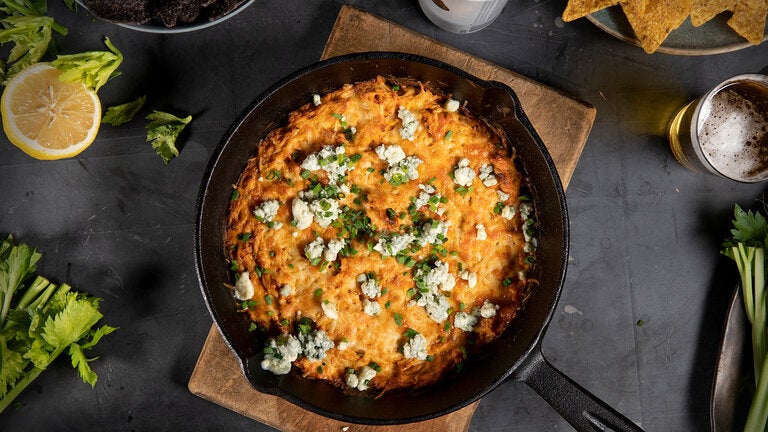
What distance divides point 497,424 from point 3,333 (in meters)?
2.77

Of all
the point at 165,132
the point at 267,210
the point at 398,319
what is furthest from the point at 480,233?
the point at 165,132

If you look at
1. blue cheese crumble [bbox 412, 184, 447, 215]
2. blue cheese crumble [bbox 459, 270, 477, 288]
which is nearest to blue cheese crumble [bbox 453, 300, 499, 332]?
blue cheese crumble [bbox 459, 270, 477, 288]

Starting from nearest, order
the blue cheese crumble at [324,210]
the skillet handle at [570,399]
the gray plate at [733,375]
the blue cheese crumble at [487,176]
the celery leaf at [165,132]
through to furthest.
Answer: the skillet handle at [570,399]
the blue cheese crumble at [324,210]
the blue cheese crumble at [487,176]
the celery leaf at [165,132]
the gray plate at [733,375]

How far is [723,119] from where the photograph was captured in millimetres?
3354

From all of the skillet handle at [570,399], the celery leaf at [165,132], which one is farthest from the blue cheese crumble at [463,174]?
the celery leaf at [165,132]

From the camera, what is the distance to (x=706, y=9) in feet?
10.0

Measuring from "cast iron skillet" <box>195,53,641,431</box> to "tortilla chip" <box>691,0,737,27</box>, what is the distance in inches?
44.7

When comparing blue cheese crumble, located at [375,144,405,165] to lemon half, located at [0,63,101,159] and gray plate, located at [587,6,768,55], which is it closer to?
gray plate, located at [587,6,768,55]

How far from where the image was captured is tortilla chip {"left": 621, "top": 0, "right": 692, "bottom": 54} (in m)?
3.00

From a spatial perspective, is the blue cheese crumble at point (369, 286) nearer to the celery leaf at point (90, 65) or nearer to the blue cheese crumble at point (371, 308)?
the blue cheese crumble at point (371, 308)

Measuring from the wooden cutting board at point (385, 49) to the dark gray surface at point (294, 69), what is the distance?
0.32 m

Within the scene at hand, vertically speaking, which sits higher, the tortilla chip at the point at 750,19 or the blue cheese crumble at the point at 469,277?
the tortilla chip at the point at 750,19

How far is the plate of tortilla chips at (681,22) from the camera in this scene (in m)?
3.02

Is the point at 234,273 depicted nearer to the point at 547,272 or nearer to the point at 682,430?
the point at 547,272
